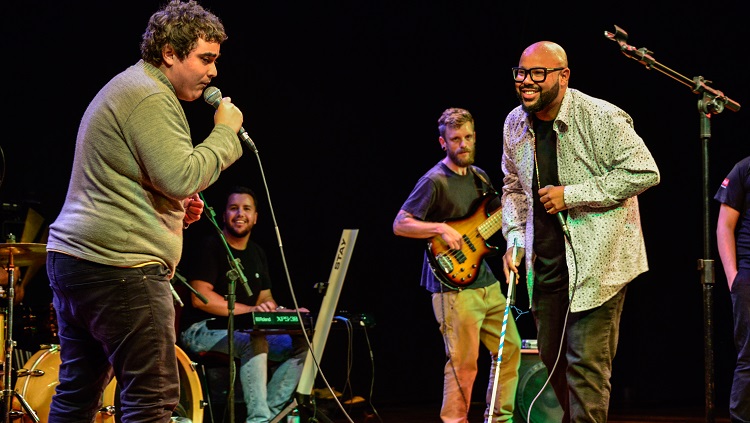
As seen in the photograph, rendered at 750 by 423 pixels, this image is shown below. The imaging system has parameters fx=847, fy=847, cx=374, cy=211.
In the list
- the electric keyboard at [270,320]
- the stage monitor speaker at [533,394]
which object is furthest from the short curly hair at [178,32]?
the stage monitor speaker at [533,394]

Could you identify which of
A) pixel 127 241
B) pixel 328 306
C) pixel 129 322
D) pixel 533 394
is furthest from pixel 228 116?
pixel 533 394

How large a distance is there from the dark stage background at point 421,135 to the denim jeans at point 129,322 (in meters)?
3.95

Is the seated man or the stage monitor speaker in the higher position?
the seated man

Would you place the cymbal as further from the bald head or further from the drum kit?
the bald head

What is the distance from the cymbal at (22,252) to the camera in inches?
165

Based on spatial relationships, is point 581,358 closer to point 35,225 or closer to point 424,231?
point 424,231

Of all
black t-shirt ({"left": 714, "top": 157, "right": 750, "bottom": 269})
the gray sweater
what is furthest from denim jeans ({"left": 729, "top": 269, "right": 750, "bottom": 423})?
the gray sweater

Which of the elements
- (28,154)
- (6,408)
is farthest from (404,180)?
(6,408)

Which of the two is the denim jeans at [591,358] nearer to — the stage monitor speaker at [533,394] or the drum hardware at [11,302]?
the stage monitor speaker at [533,394]

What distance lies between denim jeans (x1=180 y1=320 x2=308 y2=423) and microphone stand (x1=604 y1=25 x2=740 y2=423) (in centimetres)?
260

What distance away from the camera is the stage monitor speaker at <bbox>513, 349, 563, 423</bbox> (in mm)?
5156

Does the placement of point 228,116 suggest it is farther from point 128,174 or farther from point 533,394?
point 533,394

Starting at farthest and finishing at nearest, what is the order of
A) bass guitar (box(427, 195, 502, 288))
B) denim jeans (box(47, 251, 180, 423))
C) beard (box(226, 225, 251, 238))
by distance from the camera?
1. beard (box(226, 225, 251, 238))
2. bass guitar (box(427, 195, 502, 288))
3. denim jeans (box(47, 251, 180, 423))

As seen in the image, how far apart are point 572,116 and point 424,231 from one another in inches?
72.8
